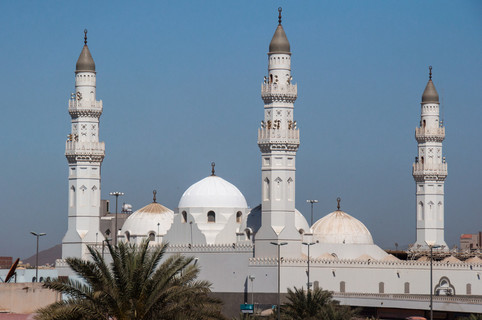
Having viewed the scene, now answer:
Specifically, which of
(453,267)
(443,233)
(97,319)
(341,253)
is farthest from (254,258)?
(97,319)

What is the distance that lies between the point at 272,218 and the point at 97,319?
36.0m

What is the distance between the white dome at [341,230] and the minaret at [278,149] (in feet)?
24.6

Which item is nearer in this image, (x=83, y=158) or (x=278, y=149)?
(x=278, y=149)

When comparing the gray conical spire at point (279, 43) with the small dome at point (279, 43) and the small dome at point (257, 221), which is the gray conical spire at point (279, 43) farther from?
the small dome at point (257, 221)

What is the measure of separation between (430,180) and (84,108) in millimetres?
25154

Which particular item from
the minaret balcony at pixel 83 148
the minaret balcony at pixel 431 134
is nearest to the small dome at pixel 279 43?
the minaret balcony at pixel 83 148

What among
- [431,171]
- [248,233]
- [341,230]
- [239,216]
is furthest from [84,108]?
[431,171]

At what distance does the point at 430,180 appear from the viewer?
83.4m

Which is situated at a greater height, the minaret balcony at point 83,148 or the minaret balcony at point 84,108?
the minaret balcony at point 84,108

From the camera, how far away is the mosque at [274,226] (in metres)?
72.0

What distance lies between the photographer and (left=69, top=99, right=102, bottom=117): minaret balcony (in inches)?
3162

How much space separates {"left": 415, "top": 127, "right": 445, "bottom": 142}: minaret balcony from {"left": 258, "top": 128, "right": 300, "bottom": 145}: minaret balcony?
14.4 m

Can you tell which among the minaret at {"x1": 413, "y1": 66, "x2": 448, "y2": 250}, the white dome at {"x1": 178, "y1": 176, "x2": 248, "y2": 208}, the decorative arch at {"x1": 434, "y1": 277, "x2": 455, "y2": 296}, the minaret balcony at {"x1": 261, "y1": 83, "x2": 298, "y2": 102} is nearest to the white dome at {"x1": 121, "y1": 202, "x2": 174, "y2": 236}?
the white dome at {"x1": 178, "y1": 176, "x2": 248, "y2": 208}

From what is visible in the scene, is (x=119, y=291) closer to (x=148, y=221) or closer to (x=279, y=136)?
(x=279, y=136)
